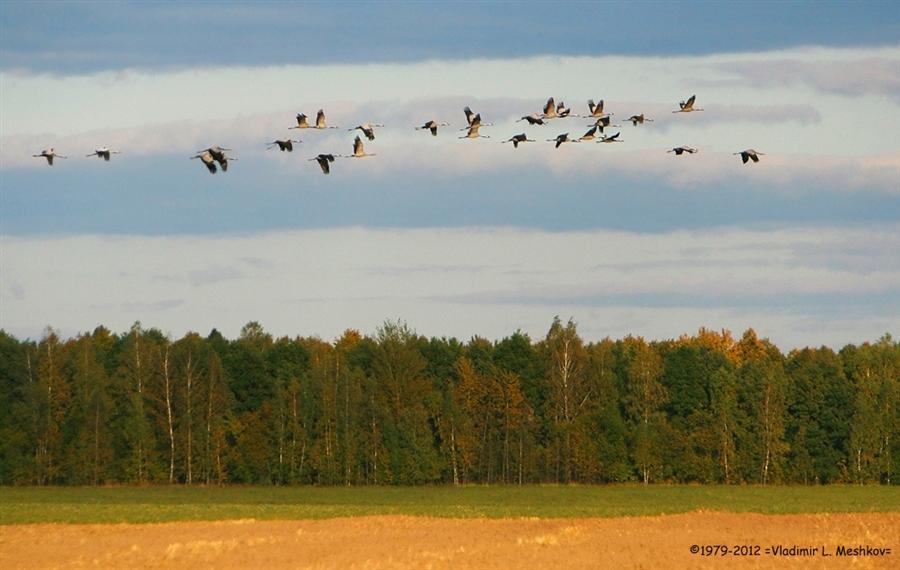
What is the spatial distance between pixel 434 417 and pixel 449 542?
50.8 meters

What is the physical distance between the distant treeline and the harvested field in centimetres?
3681

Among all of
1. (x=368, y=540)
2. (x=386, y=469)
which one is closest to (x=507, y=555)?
(x=368, y=540)

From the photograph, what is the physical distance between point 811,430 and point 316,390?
2881 cm

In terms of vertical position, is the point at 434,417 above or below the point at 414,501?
above

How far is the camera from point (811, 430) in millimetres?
94312

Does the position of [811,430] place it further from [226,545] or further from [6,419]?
[226,545]

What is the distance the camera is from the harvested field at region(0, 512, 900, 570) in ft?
130

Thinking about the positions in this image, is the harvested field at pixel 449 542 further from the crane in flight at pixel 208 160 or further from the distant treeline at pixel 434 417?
the distant treeline at pixel 434 417

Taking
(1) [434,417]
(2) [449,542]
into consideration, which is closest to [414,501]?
(1) [434,417]

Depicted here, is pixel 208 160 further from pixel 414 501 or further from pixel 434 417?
pixel 434 417

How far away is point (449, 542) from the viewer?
45250 millimetres

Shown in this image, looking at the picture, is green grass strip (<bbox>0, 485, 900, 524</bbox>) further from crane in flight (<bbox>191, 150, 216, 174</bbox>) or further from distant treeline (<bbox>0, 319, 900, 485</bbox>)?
crane in flight (<bbox>191, 150, 216, 174</bbox>)

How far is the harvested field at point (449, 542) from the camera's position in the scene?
39.6 meters

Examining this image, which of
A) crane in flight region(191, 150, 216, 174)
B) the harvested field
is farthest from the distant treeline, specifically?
crane in flight region(191, 150, 216, 174)
